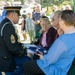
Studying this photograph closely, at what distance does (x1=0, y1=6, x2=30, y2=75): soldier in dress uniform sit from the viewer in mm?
4062

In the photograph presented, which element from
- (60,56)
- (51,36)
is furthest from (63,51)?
(51,36)

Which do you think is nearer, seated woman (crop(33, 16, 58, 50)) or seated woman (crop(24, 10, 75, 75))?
seated woman (crop(24, 10, 75, 75))

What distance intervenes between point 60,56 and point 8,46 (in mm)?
1082

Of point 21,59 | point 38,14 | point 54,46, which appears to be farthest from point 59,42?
point 38,14

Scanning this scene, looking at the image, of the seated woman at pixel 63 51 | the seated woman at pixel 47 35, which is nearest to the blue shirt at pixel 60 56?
the seated woman at pixel 63 51

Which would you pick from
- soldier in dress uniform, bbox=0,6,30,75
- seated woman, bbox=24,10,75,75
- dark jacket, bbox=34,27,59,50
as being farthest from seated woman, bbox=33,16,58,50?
seated woman, bbox=24,10,75,75

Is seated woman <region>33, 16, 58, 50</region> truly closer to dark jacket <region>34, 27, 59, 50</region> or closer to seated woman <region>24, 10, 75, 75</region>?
dark jacket <region>34, 27, 59, 50</region>

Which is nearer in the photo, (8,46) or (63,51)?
(63,51)

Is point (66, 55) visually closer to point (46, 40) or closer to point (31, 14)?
point (46, 40)

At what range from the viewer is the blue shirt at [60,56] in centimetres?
323

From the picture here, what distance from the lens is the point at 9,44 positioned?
405 cm

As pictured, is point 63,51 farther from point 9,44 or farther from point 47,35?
point 47,35

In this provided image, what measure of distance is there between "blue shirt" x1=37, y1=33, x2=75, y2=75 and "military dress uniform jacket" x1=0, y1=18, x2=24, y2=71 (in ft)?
2.72

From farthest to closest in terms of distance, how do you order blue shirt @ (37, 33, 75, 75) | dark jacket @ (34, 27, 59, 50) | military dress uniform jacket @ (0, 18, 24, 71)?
dark jacket @ (34, 27, 59, 50)
military dress uniform jacket @ (0, 18, 24, 71)
blue shirt @ (37, 33, 75, 75)
